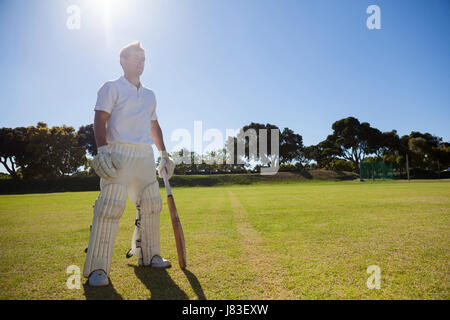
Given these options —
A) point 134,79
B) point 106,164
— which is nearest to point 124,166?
point 106,164

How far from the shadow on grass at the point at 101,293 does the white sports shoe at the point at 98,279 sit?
1.6 inches

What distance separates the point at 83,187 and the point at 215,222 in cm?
4244

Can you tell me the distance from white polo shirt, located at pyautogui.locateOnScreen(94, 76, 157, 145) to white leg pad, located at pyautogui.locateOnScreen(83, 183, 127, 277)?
0.68 meters

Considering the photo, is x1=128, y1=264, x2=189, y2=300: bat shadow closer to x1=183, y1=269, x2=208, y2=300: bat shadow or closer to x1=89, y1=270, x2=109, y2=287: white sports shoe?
x1=183, y1=269, x2=208, y2=300: bat shadow

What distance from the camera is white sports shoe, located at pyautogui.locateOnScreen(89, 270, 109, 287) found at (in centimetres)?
279

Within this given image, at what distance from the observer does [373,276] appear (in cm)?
287

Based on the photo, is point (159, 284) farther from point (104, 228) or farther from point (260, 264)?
point (260, 264)

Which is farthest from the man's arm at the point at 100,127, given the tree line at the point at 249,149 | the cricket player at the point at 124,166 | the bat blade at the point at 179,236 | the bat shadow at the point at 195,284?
the tree line at the point at 249,149

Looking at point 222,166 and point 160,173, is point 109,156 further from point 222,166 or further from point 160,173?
point 222,166

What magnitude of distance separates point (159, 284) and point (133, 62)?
9.48ft

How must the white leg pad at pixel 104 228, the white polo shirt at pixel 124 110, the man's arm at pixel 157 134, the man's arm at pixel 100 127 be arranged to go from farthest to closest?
the man's arm at pixel 157 134
the white polo shirt at pixel 124 110
the man's arm at pixel 100 127
the white leg pad at pixel 104 228

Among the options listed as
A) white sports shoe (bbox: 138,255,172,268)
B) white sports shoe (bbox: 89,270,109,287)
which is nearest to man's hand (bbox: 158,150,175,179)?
white sports shoe (bbox: 138,255,172,268)

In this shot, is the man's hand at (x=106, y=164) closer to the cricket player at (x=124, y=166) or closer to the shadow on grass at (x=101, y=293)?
the cricket player at (x=124, y=166)

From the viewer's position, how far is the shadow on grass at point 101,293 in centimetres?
251
